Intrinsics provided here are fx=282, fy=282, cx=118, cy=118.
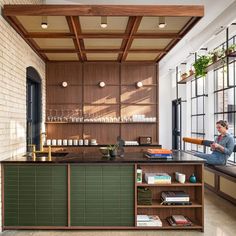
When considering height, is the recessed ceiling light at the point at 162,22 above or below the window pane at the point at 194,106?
above

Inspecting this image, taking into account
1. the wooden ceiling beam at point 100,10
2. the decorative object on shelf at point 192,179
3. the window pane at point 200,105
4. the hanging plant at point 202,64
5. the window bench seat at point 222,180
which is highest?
the wooden ceiling beam at point 100,10

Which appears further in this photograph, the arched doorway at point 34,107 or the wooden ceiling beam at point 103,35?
the arched doorway at point 34,107

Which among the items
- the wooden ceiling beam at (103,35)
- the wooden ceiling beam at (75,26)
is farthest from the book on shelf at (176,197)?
the wooden ceiling beam at (75,26)

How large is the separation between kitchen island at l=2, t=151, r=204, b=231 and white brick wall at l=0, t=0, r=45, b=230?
1.75ft

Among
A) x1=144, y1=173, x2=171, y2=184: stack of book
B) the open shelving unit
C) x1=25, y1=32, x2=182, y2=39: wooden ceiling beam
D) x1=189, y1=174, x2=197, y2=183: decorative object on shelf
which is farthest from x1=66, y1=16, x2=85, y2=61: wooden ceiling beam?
x1=189, y1=174, x2=197, y2=183: decorative object on shelf

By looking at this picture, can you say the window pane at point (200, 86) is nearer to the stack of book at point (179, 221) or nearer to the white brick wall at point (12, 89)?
the stack of book at point (179, 221)

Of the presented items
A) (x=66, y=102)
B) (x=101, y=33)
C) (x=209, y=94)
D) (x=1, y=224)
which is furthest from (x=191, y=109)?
(x=1, y=224)

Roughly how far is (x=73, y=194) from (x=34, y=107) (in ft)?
10.3

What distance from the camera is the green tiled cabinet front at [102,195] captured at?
13.1 feet

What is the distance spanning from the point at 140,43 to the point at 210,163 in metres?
2.93

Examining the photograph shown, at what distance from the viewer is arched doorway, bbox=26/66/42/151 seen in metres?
6.11

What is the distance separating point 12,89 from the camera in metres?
4.44

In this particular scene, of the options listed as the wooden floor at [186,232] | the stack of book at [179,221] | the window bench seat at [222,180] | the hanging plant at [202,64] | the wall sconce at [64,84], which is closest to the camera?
the wooden floor at [186,232]

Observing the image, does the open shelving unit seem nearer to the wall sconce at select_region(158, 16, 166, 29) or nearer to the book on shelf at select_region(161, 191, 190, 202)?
the book on shelf at select_region(161, 191, 190, 202)
